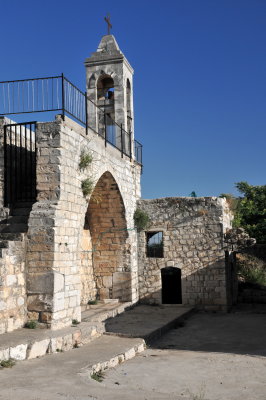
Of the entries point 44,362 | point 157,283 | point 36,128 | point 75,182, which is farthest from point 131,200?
point 44,362

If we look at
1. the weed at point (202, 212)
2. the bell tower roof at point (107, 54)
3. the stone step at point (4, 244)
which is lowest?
the stone step at point (4, 244)

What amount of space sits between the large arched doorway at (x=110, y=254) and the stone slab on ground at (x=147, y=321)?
81 centimetres

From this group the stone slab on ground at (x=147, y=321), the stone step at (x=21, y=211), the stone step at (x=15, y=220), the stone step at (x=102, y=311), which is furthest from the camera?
the stone step at (x=102, y=311)

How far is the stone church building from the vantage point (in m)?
8.28

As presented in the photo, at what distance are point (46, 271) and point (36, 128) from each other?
285 cm

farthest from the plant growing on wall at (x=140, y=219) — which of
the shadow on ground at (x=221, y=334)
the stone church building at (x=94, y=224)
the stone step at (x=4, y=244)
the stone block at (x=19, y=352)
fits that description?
the stone block at (x=19, y=352)

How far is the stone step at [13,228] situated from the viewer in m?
8.66

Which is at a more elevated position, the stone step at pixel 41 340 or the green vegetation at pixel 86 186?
the green vegetation at pixel 86 186

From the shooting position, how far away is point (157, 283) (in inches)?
540

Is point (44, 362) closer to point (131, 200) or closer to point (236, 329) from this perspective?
point (236, 329)

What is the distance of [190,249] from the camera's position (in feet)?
44.5

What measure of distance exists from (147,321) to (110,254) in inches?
105

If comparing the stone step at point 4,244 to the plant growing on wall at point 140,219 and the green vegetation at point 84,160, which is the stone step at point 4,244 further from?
Answer: the plant growing on wall at point 140,219

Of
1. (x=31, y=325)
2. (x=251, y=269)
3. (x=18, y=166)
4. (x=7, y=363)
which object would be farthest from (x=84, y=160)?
(x=251, y=269)
